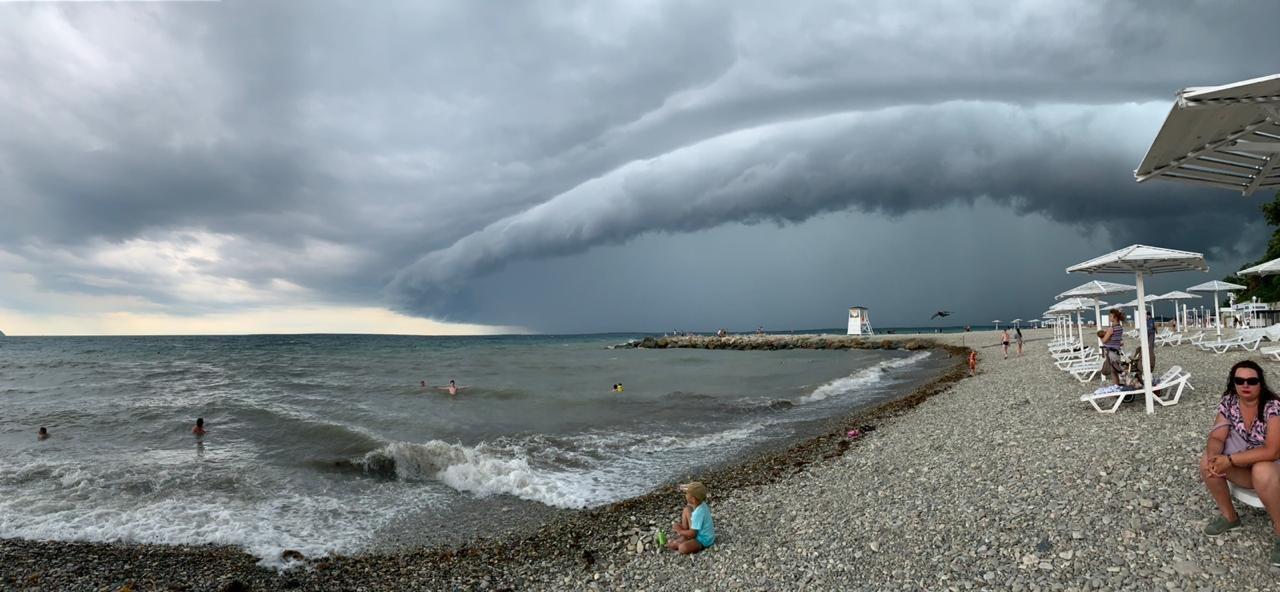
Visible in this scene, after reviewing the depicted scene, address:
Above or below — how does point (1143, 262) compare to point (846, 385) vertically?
above

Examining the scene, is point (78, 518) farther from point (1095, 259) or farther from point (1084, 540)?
point (1095, 259)

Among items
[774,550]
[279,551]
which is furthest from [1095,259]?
[279,551]

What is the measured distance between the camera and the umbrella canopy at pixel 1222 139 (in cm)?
395

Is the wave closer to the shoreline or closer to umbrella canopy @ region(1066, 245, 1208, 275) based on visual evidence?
the shoreline

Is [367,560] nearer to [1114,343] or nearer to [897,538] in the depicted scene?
[897,538]

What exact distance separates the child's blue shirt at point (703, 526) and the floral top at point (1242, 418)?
4808mm

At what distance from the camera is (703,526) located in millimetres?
6648

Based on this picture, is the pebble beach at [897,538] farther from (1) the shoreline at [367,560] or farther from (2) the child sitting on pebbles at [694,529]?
(2) the child sitting on pebbles at [694,529]

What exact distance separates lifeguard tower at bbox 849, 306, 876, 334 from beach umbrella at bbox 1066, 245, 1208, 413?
67.7 metres

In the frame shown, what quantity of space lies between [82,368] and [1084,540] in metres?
62.4

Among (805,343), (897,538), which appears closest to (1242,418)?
(897,538)

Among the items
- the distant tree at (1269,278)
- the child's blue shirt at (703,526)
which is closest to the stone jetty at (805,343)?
the distant tree at (1269,278)

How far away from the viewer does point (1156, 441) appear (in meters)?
7.42

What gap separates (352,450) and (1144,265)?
17507mm
